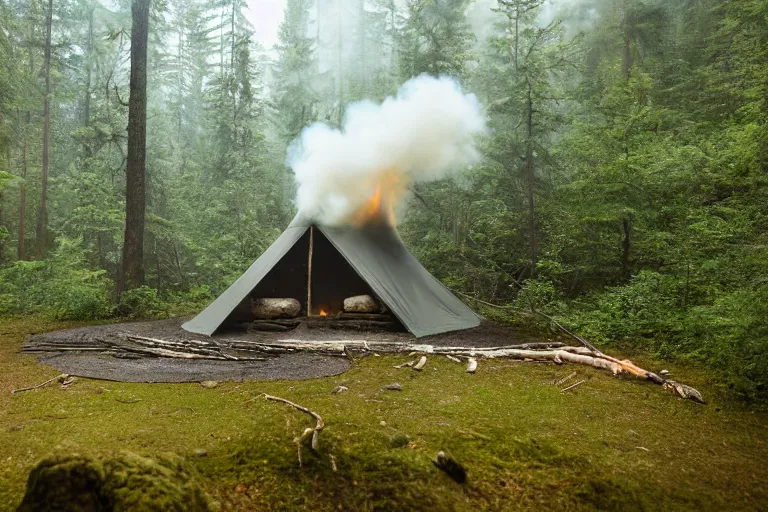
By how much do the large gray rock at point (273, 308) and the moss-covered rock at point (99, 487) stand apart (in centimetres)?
551

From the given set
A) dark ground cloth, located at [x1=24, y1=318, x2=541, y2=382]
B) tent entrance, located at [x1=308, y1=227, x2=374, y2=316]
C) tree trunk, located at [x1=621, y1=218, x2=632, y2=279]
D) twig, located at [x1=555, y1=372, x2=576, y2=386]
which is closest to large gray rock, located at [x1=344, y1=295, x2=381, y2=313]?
dark ground cloth, located at [x1=24, y1=318, x2=541, y2=382]

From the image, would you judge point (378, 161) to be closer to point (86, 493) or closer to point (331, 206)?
point (331, 206)

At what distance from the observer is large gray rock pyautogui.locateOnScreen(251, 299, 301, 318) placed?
24.4 feet

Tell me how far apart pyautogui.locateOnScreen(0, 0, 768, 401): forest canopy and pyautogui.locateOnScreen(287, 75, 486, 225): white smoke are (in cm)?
244

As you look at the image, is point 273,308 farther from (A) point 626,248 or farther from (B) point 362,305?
(A) point 626,248

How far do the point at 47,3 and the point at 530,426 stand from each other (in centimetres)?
2257

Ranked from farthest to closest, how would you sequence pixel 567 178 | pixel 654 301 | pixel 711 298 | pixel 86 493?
pixel 567 178
pixel 654 301
pixel 711 298
pixel 86 493

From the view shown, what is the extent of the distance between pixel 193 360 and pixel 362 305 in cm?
295

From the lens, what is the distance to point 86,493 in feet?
5.83

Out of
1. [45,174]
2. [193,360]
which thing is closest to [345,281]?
[193,360]

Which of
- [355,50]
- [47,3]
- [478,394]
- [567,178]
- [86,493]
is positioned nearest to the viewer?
[86,493]

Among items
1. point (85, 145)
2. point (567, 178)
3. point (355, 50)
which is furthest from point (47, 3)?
point (567, 178)

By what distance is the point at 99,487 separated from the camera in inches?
71.1

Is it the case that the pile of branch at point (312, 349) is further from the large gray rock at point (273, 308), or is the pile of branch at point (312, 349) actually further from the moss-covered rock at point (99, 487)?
the moss-covered rock at point (99, 487)
